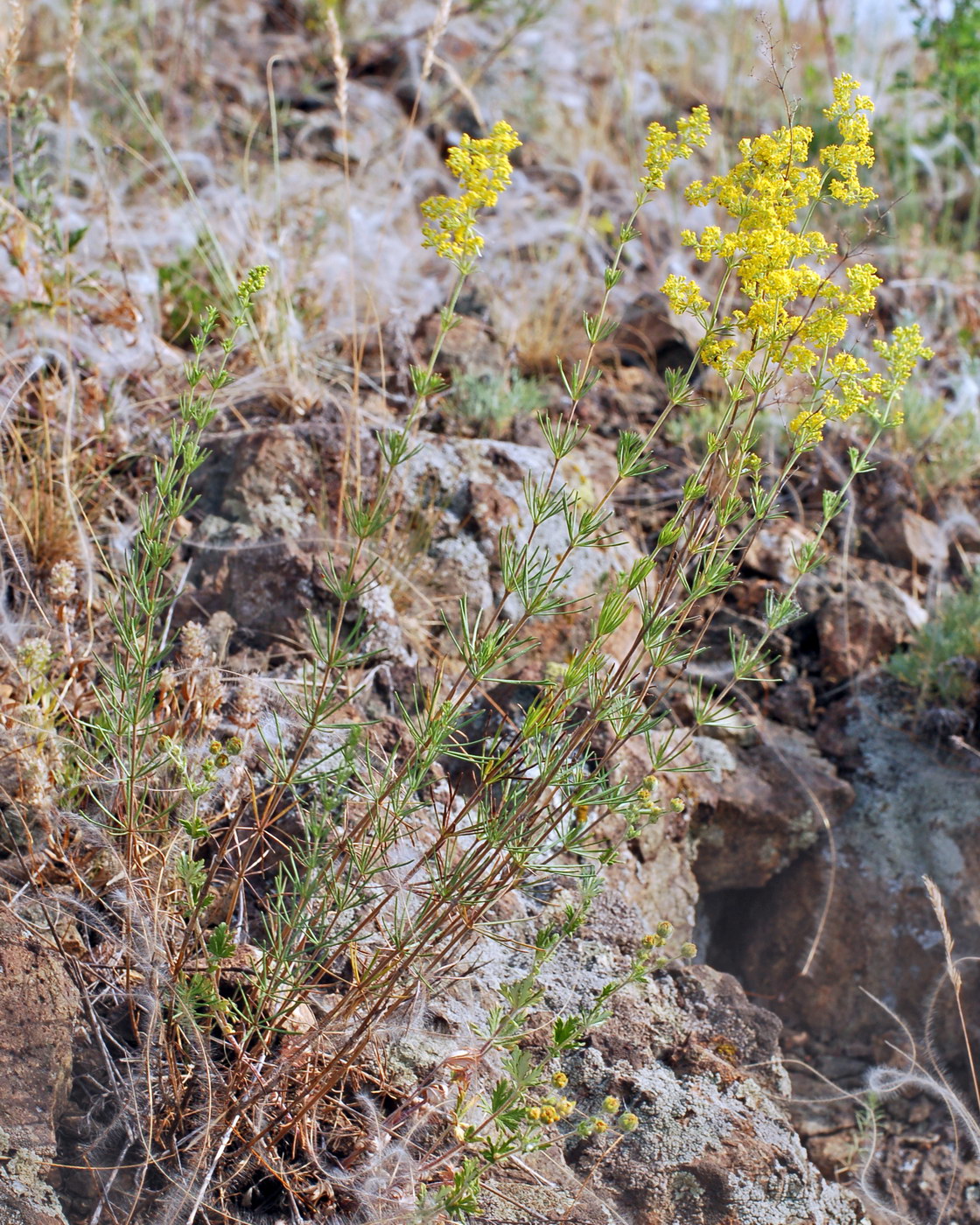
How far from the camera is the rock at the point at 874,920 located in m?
3.07

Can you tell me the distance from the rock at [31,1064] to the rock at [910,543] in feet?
10.6

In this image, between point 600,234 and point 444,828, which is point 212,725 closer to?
point 444,828

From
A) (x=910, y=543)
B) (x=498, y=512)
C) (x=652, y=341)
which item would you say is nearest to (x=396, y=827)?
(x=498, y=512)

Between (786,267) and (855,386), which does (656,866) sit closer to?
(855,386)

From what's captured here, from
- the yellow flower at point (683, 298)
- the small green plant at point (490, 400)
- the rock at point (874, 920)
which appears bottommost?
the rock at point (874, 920)

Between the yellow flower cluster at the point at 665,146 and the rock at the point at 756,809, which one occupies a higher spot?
the yellow flower cluster at the point at 665,146

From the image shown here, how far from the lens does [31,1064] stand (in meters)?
1.83

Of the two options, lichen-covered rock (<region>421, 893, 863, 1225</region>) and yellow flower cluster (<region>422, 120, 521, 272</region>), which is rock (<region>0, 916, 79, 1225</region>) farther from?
yellow flower cluster (<region>422, 120, 521, 272</region>)

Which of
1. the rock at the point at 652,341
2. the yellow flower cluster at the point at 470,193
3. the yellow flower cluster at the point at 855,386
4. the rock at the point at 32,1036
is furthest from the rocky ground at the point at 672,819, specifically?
the yellow flower cluster at the point at 470,193

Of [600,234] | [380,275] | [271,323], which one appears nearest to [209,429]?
[271,323]

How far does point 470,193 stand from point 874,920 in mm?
2609

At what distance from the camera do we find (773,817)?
121 inches

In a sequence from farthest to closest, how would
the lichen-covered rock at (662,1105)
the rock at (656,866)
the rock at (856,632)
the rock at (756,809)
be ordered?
the rock at (856,632) → the rock at (756,809) → the rock at (656,866) → the lichen-covered rock at (662,1105)

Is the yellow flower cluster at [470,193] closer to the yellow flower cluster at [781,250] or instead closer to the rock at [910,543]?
the yellow flower cluster at [781,250]
